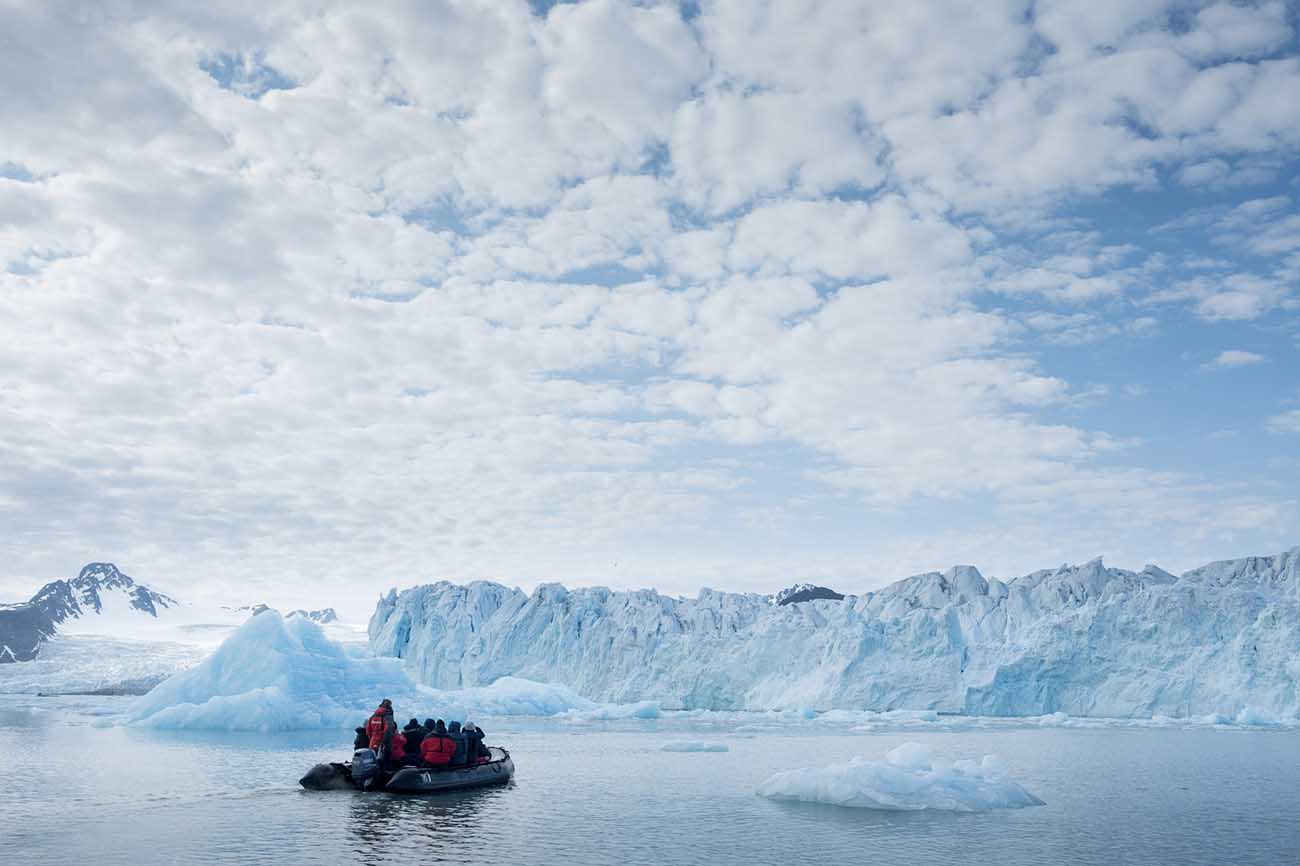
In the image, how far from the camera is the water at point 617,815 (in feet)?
49.1

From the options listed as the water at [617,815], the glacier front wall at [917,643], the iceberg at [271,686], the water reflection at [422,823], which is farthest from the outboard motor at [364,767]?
the glacier front wall at [917,643]

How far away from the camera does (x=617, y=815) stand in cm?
1884

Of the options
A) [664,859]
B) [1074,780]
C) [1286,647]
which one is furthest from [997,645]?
[664,859]

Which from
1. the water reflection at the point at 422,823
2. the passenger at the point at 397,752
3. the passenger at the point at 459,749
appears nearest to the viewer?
the water reflection at the point at 422,823

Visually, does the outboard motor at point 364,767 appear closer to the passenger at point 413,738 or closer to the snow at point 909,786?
the passenger at point 413,738

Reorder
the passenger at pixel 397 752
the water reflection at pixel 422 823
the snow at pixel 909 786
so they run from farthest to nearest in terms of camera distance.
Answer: the passenger at pixel 397 752
the snow at pixel 909 786
the water reflection at pixel 422 823

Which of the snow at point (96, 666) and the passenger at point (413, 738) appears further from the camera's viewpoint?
the snow at point (96, 666)

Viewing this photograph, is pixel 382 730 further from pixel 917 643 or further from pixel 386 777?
pixel 917 643

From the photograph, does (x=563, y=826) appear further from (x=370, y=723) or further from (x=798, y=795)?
(x=370, y=723)

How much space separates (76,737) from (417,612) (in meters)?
31.7

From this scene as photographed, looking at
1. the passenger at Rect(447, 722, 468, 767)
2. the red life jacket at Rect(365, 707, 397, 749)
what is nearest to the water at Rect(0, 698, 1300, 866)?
the passenger at Rect(447, 722, 468, 767)

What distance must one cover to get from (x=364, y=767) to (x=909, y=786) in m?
11.1

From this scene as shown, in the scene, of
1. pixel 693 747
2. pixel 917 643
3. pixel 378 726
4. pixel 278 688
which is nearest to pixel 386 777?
pixel 378 726

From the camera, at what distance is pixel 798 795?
20438 mm
